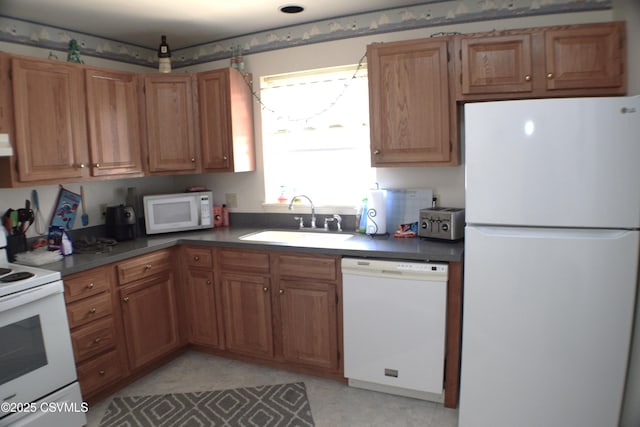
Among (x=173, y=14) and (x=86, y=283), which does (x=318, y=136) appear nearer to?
(x=173, y=14)

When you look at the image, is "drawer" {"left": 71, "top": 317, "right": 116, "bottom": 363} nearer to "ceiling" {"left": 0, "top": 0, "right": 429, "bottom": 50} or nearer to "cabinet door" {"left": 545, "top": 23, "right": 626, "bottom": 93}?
"ceiling" {"left": 0, "top": 0, "right": 429, "bottom": 50}

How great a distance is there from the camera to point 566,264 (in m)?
1.95

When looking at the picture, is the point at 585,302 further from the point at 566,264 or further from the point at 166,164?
the point at 166,164

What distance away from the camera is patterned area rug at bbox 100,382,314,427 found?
242 centimetres

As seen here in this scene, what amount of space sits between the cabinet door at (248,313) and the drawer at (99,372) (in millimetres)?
730

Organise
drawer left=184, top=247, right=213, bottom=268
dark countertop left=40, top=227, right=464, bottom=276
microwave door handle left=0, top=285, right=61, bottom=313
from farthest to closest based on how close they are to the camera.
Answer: drawer left=184, top=247, right=213, bottom=268 < dark countertop left=40, top=227, right=464, bottom=276 < microwave door handle left=0, top=285, right=61, bottom=313

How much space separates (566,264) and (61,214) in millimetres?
3121

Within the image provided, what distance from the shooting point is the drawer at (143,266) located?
8.95 ft

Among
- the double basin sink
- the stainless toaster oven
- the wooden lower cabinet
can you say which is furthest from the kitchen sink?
the wooden lower cabinet

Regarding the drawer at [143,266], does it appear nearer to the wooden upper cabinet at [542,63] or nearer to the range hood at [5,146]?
the range hood at [5,146]

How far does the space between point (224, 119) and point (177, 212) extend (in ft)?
2.68

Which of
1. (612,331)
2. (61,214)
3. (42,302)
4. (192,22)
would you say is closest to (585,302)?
(612,331)

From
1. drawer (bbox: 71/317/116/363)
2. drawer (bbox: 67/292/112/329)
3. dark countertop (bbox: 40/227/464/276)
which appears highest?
dark countertop (bbox: 40/227/464/276)

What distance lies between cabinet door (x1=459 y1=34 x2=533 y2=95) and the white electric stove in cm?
256
